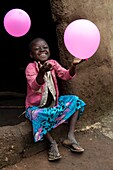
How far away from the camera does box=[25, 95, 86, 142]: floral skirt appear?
9.68ft

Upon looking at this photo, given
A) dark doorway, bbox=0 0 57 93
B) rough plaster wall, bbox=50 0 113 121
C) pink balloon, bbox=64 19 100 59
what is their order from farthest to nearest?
dark doorway, bbox=0 0 57 93
rough plaster wall, bbox=50 0 113 121
pink balloon, bbox=64 19 100 59

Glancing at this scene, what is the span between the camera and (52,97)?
3166 mm

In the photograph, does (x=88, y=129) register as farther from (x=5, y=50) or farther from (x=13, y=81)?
(x=5, y=50)

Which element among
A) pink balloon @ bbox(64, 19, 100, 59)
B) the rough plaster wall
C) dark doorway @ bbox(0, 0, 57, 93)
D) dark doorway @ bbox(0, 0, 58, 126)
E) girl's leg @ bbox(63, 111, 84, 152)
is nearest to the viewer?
pink balloon @ bbox(64, 19, 100, 59)

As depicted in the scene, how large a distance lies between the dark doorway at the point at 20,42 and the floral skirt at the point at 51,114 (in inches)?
48.8

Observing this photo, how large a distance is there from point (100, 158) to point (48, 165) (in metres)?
0.52

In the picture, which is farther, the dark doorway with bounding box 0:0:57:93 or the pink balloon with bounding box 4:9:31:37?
the dark doorway with bounding box 0:0:57:93

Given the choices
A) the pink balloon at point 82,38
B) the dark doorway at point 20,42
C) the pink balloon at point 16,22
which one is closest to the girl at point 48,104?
the pink balloon at point 16,22

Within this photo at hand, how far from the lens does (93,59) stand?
140 inches

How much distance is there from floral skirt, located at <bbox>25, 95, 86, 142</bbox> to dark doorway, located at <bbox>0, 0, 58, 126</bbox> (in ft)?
1.89

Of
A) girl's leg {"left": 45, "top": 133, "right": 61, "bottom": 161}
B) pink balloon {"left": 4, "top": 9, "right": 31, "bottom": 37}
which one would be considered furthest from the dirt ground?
pink balloon {"left": 4, "top": 9, "right": 31, "bottom": 37}

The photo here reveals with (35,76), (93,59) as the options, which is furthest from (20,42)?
→ (35,76)

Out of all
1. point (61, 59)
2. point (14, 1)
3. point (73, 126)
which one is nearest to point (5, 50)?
point (14, 1)

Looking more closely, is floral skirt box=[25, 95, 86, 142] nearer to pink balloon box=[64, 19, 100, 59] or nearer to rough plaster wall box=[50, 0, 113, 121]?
rough plaster wall box=[50, 0, 113, 121]
